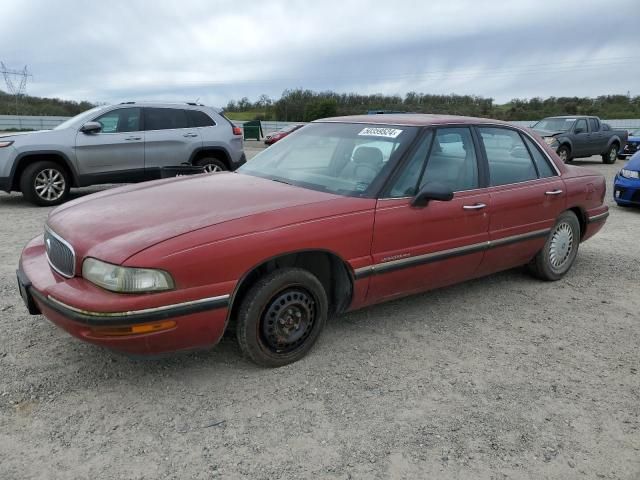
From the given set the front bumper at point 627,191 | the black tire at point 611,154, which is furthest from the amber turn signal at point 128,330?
the black tire at point 611,154

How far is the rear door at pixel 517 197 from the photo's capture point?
4.28 m

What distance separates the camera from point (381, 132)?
398 cm

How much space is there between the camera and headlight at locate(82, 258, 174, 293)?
266 cm

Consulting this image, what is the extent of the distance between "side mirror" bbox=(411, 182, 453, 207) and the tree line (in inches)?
1492

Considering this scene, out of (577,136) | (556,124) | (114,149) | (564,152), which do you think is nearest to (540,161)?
(114,149)

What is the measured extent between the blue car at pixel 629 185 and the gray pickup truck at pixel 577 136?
782cm

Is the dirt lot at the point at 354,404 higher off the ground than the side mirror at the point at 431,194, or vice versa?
the side mirror at the point at 431,194

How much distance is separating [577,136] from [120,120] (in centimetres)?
1436

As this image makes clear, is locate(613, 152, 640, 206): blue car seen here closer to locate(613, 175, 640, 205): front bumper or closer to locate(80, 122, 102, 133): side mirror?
locate(613, 175, 640, 205): front bumper

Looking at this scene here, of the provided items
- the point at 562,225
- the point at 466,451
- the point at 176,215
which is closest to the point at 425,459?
the point at 466,451

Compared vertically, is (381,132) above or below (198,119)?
below

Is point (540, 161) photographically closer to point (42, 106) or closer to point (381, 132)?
point (381, 132)

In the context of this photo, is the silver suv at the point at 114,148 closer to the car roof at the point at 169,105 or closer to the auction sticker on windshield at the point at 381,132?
the car roof at the point at 169,105

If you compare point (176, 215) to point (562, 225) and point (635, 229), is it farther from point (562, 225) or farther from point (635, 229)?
point (635, 229)
